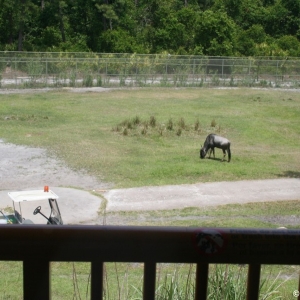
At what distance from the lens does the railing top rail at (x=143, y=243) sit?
2295mm

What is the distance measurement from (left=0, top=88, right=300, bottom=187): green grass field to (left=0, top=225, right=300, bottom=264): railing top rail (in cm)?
1672

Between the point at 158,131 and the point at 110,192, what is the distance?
1086cm

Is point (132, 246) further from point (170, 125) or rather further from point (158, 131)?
point (170, 125)

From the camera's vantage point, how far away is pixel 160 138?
27.6 metres

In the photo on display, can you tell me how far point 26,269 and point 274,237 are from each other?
2.93ft

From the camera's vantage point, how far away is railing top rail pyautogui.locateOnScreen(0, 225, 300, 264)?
2.29 meters

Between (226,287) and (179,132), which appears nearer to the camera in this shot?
(226,287)

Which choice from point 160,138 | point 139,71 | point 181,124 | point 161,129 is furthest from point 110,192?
point 139,71

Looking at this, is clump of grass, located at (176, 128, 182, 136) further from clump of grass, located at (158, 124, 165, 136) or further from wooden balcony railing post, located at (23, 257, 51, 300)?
wooden balcony railing post, located at (23, 257, 51, 300)

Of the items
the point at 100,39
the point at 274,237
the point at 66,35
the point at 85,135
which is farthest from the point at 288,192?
the point at 66,35

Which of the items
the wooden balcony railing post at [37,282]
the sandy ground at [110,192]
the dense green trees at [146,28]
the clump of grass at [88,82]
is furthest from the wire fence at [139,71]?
the wooden balcony railing post at [37,282]

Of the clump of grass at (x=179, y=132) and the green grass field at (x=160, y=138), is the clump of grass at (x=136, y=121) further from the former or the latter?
the clump of grass at (x=179, y=132)

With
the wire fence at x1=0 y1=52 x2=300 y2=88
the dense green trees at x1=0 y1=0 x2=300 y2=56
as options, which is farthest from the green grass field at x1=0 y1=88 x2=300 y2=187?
the dense green trees at x1=0 y1=0 x2=300 y2=56

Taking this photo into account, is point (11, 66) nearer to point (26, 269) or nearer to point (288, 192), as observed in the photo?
point (288, 192)
